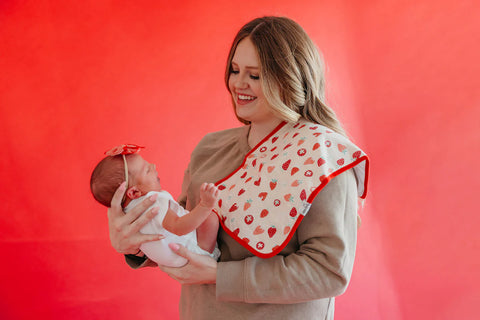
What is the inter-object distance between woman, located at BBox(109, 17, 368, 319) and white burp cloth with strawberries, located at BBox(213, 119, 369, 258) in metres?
0.01

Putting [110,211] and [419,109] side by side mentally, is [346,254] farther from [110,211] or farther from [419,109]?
[419,109]

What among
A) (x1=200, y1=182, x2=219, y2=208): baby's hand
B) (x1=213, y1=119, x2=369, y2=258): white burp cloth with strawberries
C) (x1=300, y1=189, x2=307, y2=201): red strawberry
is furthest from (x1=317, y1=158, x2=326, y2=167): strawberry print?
(x1=200, y1=182, x2=219, y2=208): baby's hand

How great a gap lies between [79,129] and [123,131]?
274 millimetres

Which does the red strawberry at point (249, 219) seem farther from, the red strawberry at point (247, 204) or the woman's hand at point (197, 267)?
the woman's hand at point (197, 267)

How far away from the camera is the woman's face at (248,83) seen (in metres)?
1.68

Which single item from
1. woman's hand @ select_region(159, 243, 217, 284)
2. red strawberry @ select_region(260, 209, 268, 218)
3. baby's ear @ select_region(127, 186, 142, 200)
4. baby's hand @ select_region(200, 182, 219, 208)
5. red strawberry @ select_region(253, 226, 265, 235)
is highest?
baby's hand @ select_region(200, 182, 219, 208)

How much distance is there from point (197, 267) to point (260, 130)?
0.59 m

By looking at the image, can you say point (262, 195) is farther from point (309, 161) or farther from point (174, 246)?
point (174, 246)

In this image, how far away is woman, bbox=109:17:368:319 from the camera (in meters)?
1.44

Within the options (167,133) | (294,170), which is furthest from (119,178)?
(167,133)

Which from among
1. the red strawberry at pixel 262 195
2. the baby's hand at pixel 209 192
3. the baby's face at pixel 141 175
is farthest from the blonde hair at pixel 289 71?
the baby's face at pixel 141 175

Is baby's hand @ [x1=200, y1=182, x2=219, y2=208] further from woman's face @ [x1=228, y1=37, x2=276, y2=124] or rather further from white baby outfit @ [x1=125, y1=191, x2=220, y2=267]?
woman's face @ [x1=228, y1=37, x2=276, y2=124]

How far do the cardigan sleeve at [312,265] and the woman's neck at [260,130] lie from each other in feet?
1.32

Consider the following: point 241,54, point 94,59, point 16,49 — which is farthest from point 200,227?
point 16,49
